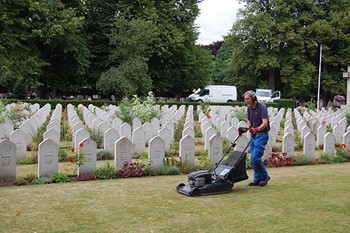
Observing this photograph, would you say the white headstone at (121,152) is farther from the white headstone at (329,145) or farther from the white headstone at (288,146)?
the white headstone at (329,145)

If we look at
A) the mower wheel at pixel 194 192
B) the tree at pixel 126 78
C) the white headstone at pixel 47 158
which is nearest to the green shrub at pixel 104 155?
the white headstone at pixel 47 158

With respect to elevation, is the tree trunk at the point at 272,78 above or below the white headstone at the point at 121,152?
above

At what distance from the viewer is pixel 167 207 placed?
6480 mm

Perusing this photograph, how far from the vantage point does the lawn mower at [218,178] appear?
727cm

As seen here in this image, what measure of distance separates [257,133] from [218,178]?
119cm

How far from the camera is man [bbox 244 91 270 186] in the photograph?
7938mm

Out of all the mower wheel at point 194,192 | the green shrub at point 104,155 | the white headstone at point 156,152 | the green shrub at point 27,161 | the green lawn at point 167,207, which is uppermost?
the white headstone at point 156,152

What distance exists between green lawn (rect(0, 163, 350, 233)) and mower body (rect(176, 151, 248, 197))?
0.16 metres

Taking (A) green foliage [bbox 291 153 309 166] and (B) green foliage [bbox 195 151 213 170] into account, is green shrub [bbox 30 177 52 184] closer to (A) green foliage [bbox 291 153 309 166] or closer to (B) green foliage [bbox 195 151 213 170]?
(B) green foliage [bbox 195 151 213 170]

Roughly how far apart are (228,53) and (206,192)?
59764mm

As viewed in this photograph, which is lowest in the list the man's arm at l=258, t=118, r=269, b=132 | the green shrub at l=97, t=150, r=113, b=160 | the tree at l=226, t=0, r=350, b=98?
the green shrub at l=97, t=150, r=113, b=160

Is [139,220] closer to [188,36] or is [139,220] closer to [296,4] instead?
[188,36]

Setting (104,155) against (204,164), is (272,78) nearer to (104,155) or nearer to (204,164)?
(104,155)

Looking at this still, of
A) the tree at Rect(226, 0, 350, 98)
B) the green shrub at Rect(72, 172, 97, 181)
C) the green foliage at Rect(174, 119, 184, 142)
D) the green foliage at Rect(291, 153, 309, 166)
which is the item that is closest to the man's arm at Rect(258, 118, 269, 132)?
the green foliage at Rect(291, 153, 309, 166)
